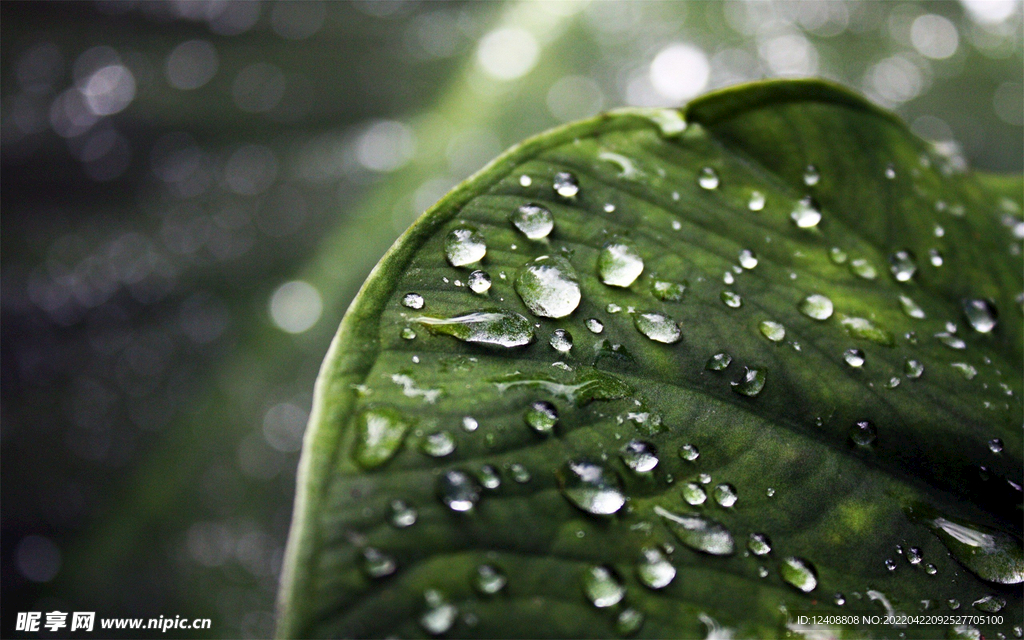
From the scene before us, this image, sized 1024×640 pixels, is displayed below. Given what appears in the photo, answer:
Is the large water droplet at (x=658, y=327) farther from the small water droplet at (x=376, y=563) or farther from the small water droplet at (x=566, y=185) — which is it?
the small water droplet at (x=376, y=563)

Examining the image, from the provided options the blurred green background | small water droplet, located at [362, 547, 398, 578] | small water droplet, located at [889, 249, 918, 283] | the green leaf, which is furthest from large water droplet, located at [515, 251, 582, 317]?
the blurred green background

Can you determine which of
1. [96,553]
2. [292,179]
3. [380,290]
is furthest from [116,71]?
[380,290]

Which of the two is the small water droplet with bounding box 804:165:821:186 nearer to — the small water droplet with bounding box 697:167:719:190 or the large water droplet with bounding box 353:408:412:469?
the small water droplet with bounding box 697:167:719:190

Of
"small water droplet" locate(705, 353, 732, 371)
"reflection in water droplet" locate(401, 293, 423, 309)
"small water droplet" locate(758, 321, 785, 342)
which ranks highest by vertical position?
"reflection in water droplet" locate(401, 293, 423, 309)

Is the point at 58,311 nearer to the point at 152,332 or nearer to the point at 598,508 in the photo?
the point at 152,332

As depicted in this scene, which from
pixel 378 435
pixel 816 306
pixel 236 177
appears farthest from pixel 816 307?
pixel 236 177
